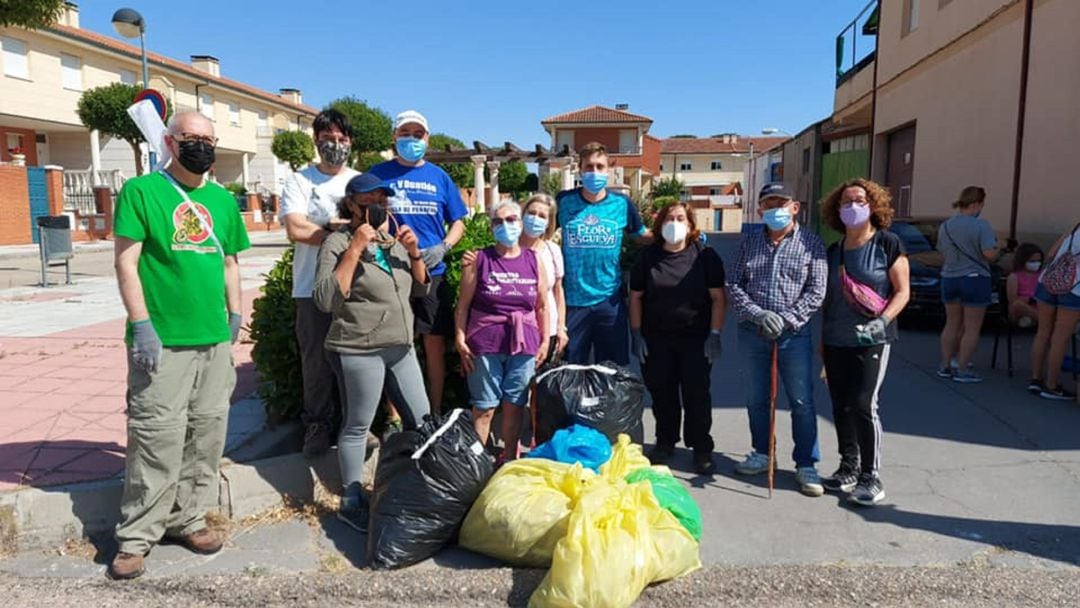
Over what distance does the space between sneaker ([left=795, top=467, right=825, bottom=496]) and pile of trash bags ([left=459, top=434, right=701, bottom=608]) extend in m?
0.95

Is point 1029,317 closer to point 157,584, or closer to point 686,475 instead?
point 686,475

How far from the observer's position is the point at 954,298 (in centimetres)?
696

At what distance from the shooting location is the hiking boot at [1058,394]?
→ 20.3 ft

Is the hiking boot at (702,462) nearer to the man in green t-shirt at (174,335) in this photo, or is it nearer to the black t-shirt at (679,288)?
the black t-shirt at (679,288)

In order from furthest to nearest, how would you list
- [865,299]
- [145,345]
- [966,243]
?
[966,243] → [865,299] → [145,345]

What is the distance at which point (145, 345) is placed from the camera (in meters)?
3.21

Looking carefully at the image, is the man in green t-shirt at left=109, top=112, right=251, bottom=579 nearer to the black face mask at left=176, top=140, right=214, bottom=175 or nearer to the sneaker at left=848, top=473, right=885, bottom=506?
the black face mask at left=176, top=140, right=214, bottom=175

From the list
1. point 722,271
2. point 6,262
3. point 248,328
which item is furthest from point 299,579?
point 6,262

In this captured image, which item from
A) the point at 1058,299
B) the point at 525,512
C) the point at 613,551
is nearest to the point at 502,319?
the point at 525,512

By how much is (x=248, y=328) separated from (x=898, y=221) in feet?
30.8

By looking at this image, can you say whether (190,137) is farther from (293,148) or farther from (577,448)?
(293,148)

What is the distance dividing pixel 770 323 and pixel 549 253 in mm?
1285

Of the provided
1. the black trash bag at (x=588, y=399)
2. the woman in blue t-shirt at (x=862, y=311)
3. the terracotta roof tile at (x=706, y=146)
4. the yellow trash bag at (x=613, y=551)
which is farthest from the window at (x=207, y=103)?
the terracotta roof tile at (x=706, y=146)

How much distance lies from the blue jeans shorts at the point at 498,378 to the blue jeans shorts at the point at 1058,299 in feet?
15.1
